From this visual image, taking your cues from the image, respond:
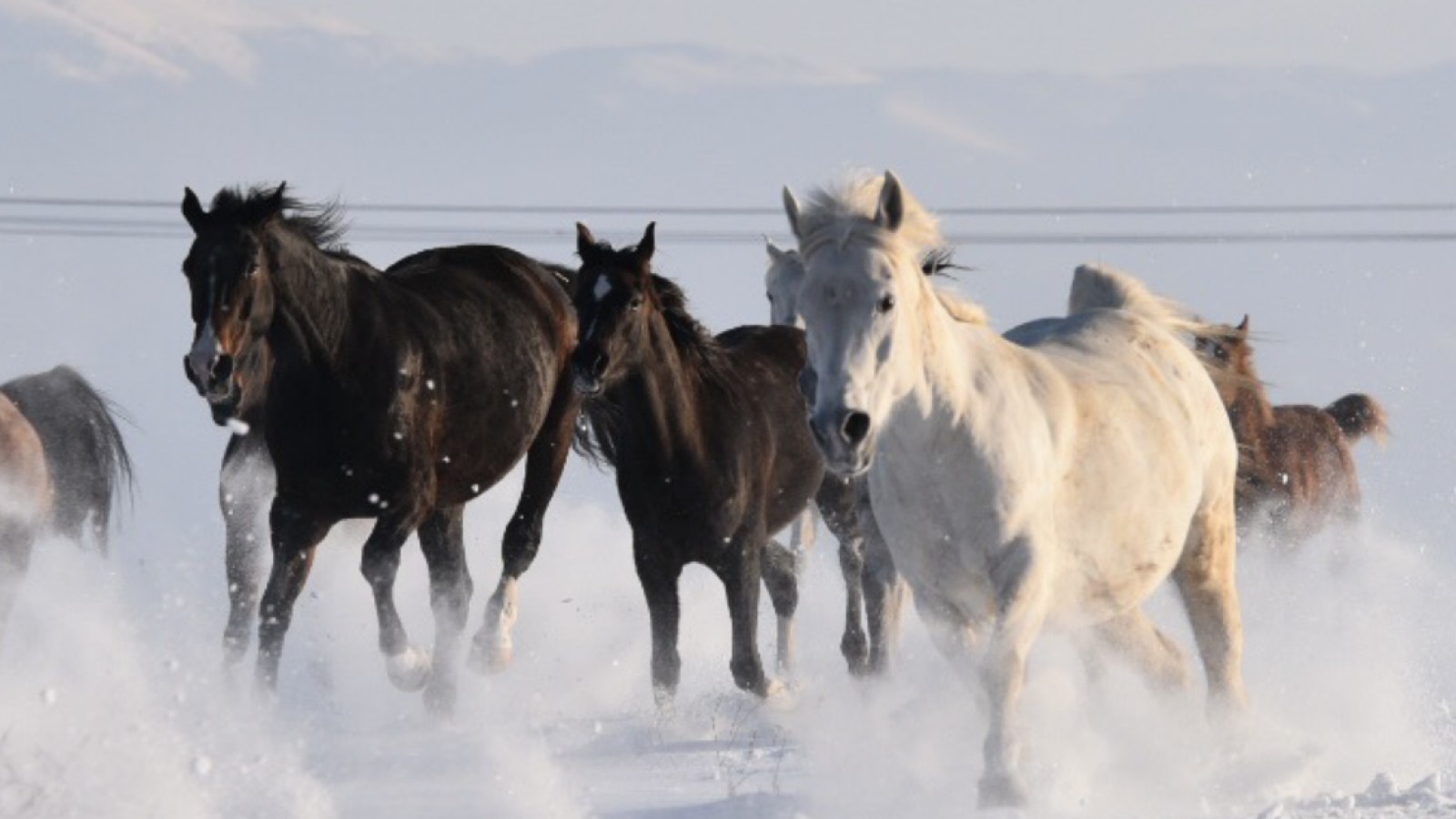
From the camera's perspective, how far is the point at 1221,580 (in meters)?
10.7

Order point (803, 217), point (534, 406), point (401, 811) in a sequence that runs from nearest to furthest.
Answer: point (803, 217), point (401, 811), point (534, 406)

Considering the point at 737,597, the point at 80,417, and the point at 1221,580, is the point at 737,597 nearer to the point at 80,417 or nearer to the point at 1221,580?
the point at 1221,580

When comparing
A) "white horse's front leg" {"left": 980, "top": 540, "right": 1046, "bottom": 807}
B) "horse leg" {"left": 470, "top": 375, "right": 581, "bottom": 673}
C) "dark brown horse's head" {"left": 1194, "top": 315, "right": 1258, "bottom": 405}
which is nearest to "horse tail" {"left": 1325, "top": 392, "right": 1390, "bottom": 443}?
"dark brown horse's head" {"left": 1194, "top": 315, "right": 1258, "bottom": 405}

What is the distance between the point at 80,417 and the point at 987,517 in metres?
7.36

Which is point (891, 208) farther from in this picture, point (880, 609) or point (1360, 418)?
point (1360, 418)

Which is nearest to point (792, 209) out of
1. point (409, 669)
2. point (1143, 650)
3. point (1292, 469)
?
point (1143, 650)

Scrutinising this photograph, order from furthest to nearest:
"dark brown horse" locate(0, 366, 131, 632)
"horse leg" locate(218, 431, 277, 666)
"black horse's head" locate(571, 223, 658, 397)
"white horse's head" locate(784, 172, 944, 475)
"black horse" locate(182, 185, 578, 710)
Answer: "dark brown horse" locate(0, 366, 131, 632) < "horse leg" locate(218, 431, 277, 666) < "black horse's head" locate(571, 223, 658, 397) < "black horse" locate(182, 185, 578, 710) < "white horse's head" locate(784, 172, 944, 475)

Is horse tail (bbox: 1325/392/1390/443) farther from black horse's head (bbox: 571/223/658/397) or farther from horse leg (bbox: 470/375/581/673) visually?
black horse's head (bbox: 571/223/658/397)

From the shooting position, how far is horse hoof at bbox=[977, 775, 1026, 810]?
8758 mm

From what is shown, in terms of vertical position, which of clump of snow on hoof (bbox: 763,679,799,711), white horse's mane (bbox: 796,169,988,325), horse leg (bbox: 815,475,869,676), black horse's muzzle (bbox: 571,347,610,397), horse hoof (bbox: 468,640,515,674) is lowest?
clump of snow on hoof (bbox: 763,679,799,711)

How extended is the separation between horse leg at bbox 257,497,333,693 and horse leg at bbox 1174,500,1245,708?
3.64 m

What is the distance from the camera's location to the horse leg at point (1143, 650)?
10570 mm

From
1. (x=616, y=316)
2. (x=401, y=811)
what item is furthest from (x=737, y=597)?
(x=401, y=811)

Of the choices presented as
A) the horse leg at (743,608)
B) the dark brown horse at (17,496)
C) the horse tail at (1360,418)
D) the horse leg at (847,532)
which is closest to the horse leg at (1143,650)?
the horse leg at (743,608)
